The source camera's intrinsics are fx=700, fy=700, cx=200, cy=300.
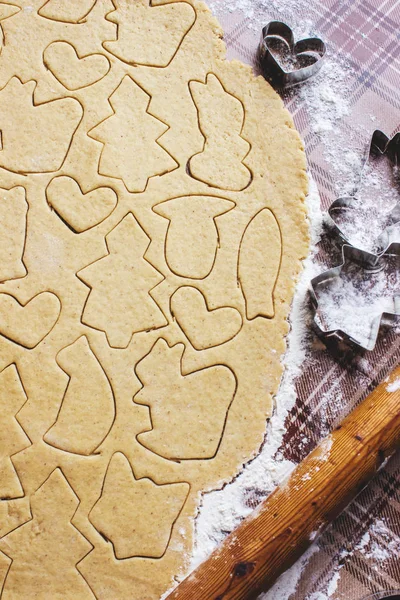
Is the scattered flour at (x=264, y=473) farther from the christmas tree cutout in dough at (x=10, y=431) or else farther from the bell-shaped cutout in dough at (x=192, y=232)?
the christmas tree cutout in dough at (x=10, y=431)

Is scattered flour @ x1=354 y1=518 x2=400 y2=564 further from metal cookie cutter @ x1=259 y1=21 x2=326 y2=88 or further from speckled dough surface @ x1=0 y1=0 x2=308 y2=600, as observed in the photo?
metal cookie cutter @ x1=259 y1=21 x2=326 y2=88

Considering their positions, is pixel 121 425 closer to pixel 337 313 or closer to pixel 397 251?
pixel 337 313

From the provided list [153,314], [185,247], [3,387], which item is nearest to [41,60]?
[185,247]

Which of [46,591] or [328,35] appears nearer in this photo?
[46,591]

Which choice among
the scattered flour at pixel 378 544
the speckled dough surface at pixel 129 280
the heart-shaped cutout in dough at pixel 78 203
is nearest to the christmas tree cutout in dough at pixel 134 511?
the speckled dough surface at pixel 129 280

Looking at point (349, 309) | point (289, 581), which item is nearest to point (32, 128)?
point (349, 309)

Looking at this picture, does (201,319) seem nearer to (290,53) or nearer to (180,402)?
(180,402)
